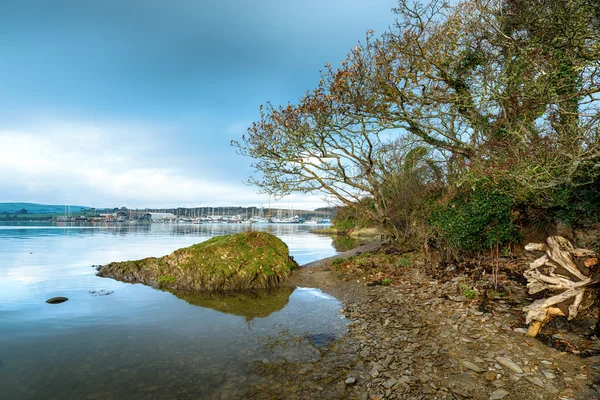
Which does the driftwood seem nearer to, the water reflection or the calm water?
the calm water

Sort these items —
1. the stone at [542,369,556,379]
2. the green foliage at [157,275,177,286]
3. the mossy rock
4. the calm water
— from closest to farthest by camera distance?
the stone at [542,369,556,379], the calm water, the mossy rock, the green foliage at [157,275,177,286]

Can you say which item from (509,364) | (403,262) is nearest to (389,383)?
(509,364)

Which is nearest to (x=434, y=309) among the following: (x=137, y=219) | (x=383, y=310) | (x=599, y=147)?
(x=383, y=310)

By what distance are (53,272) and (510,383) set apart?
23.9 meters

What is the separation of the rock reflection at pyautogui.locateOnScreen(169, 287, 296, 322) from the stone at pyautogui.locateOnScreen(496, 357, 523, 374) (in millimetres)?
6588

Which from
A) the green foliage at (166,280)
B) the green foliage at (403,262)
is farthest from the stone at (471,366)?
the green foliage at (166,280)

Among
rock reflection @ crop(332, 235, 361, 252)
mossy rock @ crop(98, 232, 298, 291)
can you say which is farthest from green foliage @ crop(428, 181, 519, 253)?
rock reflection @ crop(332, 235, 361, 252)

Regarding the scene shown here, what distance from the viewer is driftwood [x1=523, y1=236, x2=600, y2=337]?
6.23 meters

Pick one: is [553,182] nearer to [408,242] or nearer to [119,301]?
[408,242]

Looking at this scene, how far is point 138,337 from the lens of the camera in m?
8.59

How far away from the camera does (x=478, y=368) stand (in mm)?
5574

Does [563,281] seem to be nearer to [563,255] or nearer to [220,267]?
[563,255]

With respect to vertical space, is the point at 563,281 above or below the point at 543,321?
above

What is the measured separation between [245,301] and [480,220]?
32.2 feet
